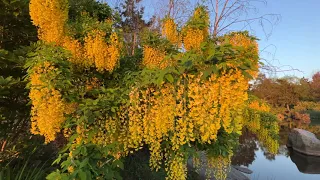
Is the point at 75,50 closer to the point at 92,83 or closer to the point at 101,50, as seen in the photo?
the point at 101,50

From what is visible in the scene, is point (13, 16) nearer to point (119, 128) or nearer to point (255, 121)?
point (119, 128)

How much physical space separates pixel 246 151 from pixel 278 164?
2.29 meters

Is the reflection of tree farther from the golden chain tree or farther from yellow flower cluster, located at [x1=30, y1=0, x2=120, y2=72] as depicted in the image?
yellow flower cluster, located at [x1=30, y1=0, x2=120, y2=72]

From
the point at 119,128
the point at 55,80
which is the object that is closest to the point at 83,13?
the point at 55,80

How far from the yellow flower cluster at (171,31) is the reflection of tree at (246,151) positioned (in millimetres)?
9775

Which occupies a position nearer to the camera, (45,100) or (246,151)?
(45,100)

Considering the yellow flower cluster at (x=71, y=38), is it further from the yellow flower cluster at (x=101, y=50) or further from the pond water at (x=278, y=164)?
the pond water at (x=278, y=164)

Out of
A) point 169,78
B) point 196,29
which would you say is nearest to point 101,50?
point 196,29

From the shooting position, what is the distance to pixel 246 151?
54.0ft

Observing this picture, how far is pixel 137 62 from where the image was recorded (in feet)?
16.8

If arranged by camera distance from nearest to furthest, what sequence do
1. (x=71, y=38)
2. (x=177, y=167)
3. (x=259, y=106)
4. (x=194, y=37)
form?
(x=177, y=167) → (x=71, y=38) → (x=194, y=37) → (x=259, y=106)

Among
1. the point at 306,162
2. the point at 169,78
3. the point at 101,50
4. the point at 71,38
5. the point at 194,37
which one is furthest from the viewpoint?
the point at 306,162

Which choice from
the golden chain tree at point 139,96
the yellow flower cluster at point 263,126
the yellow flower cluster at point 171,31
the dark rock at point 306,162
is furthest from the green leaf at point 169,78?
the dark rock at point 306,162

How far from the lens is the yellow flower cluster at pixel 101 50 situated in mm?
3930
